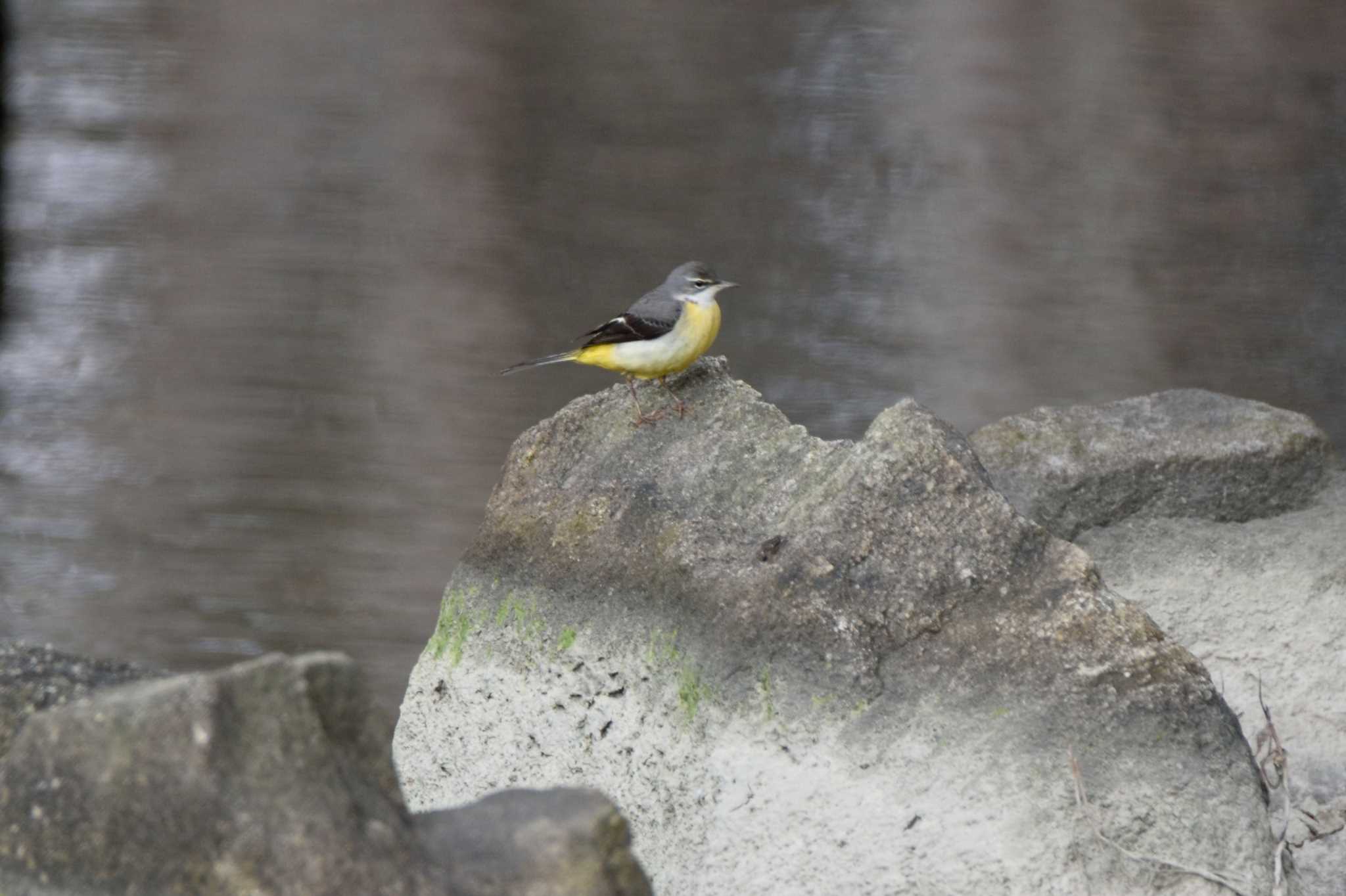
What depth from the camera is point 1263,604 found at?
3029 mm

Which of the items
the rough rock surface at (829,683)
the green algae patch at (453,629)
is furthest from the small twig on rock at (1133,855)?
the green algae patch at (453,629)

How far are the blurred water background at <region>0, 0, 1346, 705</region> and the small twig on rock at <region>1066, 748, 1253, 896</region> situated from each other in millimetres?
4674

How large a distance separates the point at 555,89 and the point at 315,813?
6960 mm

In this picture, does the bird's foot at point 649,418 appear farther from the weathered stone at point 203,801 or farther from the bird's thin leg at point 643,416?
the weathered stone at point 203,801

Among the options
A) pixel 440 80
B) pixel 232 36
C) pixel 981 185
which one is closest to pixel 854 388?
pixel 981 185

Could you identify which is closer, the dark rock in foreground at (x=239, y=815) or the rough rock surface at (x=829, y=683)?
the dark rock in foreground at (x=239, y=815)

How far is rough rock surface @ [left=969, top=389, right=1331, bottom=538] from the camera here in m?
3.13

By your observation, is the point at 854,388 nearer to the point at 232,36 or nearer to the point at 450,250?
the point at 450,250

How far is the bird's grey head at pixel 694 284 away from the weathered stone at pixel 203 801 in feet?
5.15

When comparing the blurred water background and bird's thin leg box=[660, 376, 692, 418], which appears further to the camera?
the blurred water background

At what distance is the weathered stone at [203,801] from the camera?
4.93 ft

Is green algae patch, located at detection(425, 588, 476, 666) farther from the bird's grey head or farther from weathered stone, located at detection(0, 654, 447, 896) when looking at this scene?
weathered stone, located at detection(0, 654, 447, 896)

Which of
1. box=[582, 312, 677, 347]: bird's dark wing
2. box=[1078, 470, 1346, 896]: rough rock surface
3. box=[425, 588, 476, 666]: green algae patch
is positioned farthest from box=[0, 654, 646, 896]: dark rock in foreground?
box=[1078, 470, 1346, 896]: rough rock surface

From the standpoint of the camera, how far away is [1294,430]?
3225 mm
